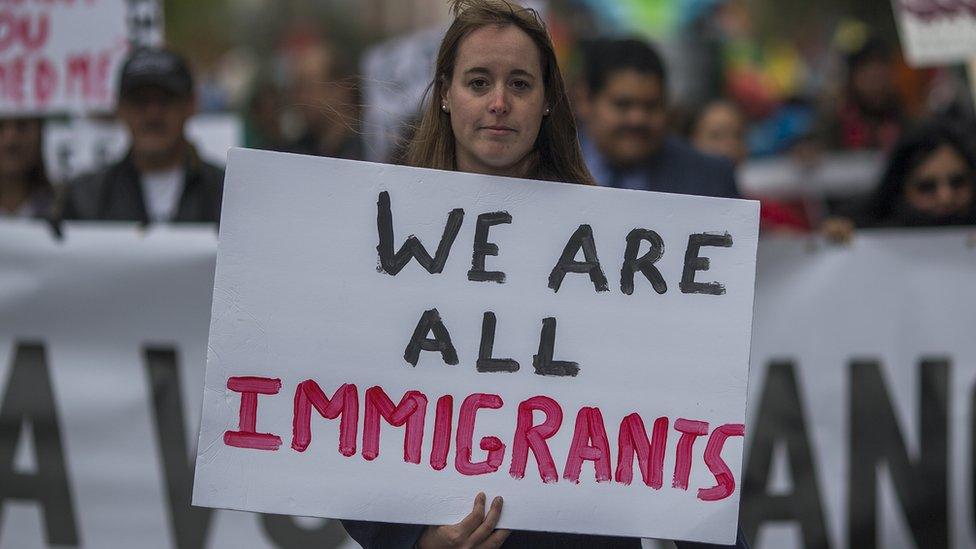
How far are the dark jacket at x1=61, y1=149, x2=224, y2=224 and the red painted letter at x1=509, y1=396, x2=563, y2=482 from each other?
111 inches

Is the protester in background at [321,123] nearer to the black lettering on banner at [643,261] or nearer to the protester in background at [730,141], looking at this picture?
the protester in background at [730,141]

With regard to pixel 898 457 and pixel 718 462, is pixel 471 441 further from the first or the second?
pixel 898 457

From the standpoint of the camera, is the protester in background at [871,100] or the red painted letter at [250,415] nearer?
the red painted letter at [250,415]

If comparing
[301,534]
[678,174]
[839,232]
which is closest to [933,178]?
[839,232]

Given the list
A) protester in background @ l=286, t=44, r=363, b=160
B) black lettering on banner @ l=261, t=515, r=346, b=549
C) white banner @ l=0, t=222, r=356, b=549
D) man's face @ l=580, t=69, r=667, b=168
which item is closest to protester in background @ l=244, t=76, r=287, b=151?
protester in background @ l=286, t=44, r=363, b=160

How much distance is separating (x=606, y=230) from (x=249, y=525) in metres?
2.51

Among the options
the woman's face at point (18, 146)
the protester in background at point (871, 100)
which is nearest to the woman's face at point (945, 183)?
the protester in background at point (871, 100)

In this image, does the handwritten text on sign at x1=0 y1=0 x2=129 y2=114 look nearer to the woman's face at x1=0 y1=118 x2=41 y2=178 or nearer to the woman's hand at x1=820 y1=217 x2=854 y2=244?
the woman's face at x1=0 y1=118 x2=41 y2=178

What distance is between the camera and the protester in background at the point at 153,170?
16.4 feet

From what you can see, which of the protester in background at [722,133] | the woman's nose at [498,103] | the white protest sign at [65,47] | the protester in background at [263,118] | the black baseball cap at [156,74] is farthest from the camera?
the protester in background at [263,118]

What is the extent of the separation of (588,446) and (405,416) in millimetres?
325

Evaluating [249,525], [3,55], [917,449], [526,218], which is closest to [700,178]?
[917,449]

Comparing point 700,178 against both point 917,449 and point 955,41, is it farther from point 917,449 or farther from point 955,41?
point 955,41

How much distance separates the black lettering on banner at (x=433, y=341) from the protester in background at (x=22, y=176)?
3.63 meters
